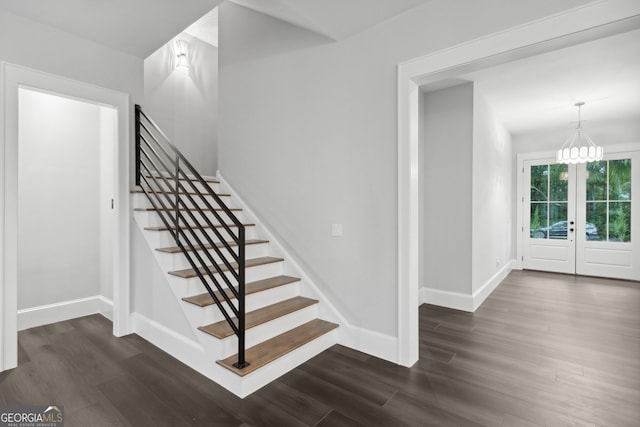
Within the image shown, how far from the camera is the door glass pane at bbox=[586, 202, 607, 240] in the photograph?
559cm

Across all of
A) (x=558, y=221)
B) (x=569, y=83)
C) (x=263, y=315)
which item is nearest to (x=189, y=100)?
(x=263, y=315)

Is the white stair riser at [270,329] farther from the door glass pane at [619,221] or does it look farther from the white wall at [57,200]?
the door glass pane at [619,221]

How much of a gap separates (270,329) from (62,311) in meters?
2.52

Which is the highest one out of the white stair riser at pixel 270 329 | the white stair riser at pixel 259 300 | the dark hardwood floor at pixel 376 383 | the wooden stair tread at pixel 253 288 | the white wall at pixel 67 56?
the white wall at pixel 67 56

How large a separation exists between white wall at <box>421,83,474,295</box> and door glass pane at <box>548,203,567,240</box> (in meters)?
3.55

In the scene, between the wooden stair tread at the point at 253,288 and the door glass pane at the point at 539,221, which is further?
the door glass pane at the point at 539,221

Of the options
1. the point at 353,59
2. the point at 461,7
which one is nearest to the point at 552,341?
the point at 461,7

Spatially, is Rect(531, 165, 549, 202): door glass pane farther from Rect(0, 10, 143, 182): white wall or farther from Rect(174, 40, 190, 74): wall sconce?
Rect(0, 10, 143, 182): white wall

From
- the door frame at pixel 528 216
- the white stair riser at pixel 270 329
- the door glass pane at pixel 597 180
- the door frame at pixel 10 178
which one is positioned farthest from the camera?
the door frame at pixel 528 216

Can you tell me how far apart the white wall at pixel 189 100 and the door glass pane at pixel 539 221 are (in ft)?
20.2

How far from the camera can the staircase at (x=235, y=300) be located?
2100mm

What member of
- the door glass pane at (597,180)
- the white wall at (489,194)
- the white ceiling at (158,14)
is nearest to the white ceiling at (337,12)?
the white ceiling at (158,14)

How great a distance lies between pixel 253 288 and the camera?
8.97ft

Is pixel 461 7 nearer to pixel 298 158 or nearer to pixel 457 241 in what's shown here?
pixel 298 158
